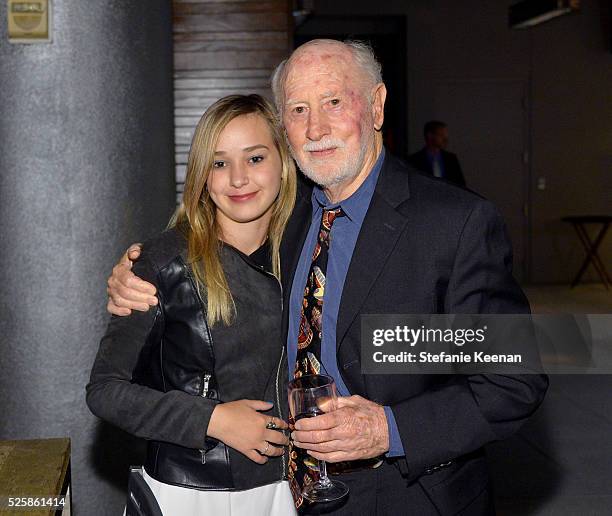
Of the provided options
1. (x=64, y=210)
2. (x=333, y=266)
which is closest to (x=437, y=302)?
(x=333, y=266)

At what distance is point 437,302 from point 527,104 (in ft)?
35.4

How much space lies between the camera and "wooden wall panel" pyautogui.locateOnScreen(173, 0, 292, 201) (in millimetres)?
5562

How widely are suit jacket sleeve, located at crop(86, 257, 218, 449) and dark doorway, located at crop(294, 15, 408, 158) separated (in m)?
9.89

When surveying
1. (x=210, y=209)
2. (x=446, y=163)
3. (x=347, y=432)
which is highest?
(x=446, y=163)

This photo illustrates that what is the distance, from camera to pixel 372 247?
1.94 metres

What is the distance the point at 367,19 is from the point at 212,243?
412 inches

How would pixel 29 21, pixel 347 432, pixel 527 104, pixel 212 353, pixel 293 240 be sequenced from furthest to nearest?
pixel 527 104, pixel 29 21, pixel 293 240, pixel 212 353, pixel 347 432

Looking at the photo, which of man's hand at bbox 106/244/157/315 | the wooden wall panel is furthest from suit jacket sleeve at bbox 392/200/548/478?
the wooden wall panel

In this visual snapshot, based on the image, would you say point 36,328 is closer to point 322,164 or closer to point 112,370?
point 112,370

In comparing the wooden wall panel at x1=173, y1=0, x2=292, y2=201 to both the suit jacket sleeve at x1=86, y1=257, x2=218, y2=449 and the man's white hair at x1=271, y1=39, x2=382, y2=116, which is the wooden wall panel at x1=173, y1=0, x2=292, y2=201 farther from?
the suit jacket sleeve at x1=86, y1=257, x2=218, y2=449

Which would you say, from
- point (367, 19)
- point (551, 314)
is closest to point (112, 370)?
point (551, 314)

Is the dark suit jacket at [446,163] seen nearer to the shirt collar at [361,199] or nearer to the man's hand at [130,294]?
the shirt collar at [361,199]

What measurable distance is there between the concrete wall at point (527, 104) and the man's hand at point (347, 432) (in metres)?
10.4

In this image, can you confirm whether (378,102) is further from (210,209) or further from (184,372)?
(184,372)
